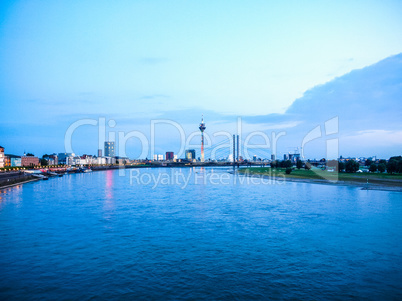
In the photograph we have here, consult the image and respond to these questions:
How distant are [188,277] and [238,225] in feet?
26.0

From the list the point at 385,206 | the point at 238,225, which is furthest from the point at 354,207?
the point at 238,225

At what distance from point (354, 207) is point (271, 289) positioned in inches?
742

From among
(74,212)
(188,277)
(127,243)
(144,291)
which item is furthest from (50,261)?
(74,212)

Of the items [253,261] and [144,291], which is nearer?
[144,291]

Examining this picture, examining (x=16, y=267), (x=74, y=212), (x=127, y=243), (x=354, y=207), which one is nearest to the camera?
(x=16, y=267)

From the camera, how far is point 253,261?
437 inches

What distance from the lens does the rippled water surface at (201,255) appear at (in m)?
8.75

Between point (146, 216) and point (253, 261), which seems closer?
point (253, 261)

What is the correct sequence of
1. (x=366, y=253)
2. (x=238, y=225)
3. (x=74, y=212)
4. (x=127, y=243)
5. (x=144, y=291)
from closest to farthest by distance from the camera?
(x=144, y=291)
(x=366, y=253)
(x=127, y=243)
(x=238, y=225)
(x=74, y=212)

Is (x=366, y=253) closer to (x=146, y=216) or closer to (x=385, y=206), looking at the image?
(x=146, y=216)

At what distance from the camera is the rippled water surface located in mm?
8750

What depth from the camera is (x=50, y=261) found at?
1107cm

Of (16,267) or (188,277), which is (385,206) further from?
(16,267)

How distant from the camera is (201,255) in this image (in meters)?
11.8
